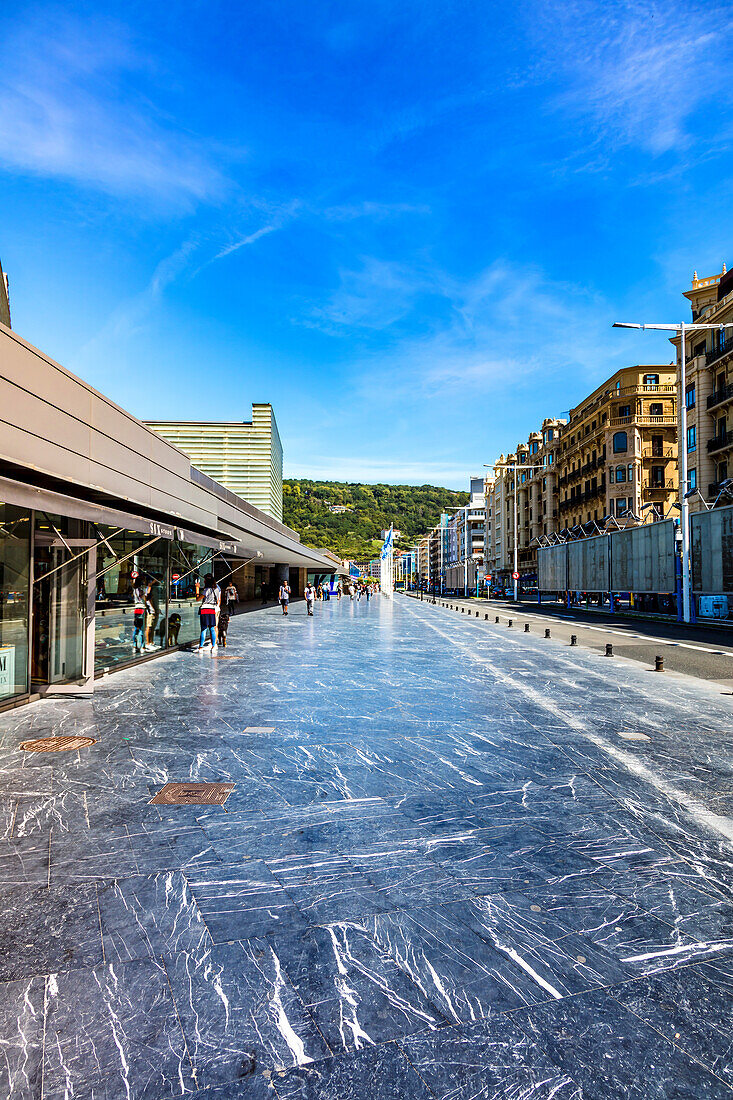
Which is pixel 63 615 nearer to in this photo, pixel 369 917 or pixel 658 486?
pixel 369 917

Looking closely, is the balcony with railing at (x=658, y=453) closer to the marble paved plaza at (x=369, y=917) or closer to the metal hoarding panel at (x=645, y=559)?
the metal hoarding panel at (x=645, y=559)

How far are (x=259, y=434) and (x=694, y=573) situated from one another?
37094 mm

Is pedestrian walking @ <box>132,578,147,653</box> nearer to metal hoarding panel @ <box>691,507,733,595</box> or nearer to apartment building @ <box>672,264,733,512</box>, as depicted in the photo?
metal hoarding panel @ <box>691,507,733,595</box>

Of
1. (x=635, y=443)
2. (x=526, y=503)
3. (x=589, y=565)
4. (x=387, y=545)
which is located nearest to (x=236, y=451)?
(x=387, y=545)

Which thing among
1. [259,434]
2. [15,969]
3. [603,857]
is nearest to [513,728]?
[603,857]

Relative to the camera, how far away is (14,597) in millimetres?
8484

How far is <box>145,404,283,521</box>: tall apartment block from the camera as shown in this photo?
175ft

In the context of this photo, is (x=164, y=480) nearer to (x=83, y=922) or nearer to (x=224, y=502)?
(x=224, y=502)

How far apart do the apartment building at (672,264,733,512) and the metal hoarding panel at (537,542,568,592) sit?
9.82m

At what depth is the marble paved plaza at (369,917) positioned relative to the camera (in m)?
2.42

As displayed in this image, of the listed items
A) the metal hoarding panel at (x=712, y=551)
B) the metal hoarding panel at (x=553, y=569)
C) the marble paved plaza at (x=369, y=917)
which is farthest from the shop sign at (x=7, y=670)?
the metal hoarding panel at (x=553, y=569)

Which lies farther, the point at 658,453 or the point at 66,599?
the point at 658,453

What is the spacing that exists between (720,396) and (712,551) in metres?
14.5

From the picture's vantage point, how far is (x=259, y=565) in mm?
50406
